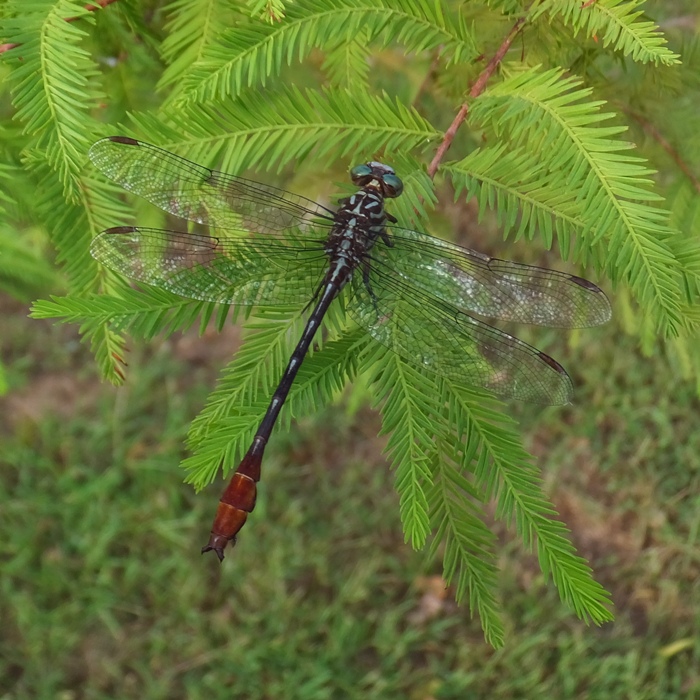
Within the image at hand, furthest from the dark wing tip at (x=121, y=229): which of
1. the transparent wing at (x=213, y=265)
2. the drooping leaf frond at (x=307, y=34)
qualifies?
the drooping leaf frond at (x=307, y=34)

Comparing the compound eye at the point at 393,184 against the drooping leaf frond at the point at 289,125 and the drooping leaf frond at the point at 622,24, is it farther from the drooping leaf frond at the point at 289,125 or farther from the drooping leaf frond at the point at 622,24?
the drooping leaf frond at the point at 622,24

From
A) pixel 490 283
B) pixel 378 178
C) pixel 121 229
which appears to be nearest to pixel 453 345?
pixel 490 283

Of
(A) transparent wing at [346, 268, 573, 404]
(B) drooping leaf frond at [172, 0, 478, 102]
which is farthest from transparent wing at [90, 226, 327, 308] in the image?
(B) drooping leaf frond at [172, 0, 478, 102]

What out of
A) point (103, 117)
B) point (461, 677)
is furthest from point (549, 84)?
point (461, 677)

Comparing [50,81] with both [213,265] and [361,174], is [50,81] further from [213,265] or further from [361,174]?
[361,174]

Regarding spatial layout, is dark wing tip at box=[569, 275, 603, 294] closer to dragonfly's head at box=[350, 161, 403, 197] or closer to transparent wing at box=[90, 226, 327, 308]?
dragonfly's head at box=[350, 161, 403, 197]
